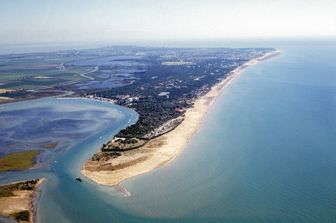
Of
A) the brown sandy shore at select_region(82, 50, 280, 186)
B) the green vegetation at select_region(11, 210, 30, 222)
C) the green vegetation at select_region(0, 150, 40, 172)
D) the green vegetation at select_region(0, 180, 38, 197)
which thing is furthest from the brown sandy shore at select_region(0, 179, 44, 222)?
the green vegetation at select_region(0, 150, 40, 172)

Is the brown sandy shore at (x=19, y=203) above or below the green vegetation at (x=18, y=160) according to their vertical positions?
below

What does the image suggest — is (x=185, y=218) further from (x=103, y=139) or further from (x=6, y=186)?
(x=103, y=139)

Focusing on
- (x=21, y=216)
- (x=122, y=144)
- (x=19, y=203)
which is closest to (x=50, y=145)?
(x=122, y=144)

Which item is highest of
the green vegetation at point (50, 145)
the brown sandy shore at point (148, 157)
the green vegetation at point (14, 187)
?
the brown sandy shore at point (148, 157)

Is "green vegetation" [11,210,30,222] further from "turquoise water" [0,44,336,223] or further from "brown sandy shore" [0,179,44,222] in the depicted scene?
"turquoise water" [0,44,336,223]

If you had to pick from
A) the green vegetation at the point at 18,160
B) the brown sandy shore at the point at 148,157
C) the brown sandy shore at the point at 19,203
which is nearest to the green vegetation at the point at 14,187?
the brown sandy shore at the point at 19,203

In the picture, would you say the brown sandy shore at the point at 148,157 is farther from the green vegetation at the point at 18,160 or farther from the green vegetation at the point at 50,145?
the green vegetation at the point at 50,145
